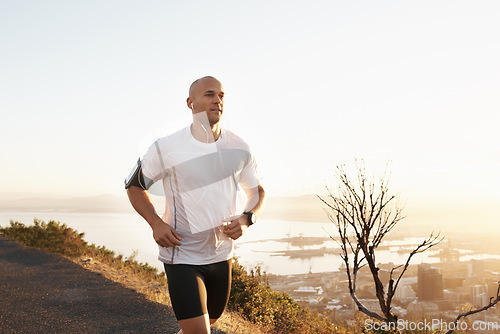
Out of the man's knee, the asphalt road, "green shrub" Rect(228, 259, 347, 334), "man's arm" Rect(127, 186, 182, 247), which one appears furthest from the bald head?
"green shrub" Rect(228, 259, 347, 334)

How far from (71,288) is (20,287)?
3.09 ft

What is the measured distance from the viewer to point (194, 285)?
8.13ft

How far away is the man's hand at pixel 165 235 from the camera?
94.8 inches

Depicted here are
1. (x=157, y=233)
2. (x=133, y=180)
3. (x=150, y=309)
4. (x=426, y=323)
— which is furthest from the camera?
(x=150, y=309)

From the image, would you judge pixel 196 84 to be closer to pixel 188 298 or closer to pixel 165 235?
pixel 165 235

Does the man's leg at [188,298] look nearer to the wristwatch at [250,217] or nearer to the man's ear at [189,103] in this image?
the wristwatch at [250,217]

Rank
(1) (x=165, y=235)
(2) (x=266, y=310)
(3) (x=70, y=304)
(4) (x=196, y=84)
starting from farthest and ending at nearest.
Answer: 1. (2) (x=266, y=310)
2. (3) (x=70, y=304)
3. (4) (x=196, y=84)
4. (1) (x=165, y=235)

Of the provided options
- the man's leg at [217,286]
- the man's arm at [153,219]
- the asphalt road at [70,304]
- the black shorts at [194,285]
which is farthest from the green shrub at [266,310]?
the man's arm at [153,219]

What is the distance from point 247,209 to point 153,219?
655mm

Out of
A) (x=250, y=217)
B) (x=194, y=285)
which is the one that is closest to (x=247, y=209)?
(x=250, y=217)

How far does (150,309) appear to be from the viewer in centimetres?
665

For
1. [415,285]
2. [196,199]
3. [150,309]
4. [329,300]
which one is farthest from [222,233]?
[329,300]

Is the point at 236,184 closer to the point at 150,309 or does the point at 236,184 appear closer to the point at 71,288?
the point at 150,309

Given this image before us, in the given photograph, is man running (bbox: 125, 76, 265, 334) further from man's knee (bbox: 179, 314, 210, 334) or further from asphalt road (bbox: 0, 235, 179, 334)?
asphalt road (bbox: 0, 235, 179, 334)
